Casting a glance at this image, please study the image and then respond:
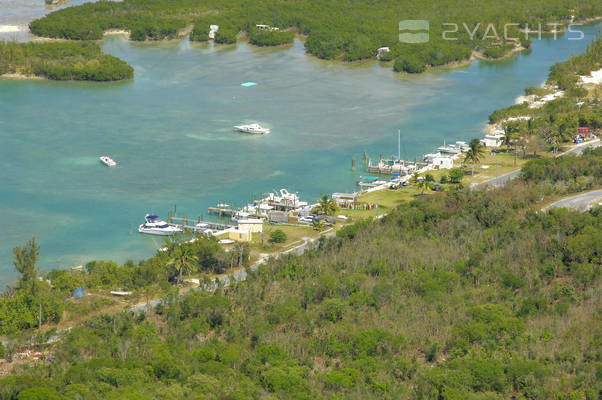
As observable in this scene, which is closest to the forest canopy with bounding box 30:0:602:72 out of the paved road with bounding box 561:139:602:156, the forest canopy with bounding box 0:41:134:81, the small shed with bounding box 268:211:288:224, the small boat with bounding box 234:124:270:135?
the forest canopy with bounding box 0:41:134:81

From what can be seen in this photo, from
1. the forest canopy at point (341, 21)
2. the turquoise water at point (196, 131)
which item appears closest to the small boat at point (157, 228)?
the turquoise water at point (196, 131)

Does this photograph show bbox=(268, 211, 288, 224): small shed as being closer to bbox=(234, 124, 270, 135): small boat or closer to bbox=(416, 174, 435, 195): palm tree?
bbox=(416, 174, 435, 195): palm tree

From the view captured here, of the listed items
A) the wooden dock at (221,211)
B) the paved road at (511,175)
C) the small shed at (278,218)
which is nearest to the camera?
the small shed at (278,218)

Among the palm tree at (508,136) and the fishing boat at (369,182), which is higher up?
the palm tree at (508,136)

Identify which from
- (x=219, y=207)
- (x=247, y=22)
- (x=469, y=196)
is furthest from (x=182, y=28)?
(x=469, y=196)

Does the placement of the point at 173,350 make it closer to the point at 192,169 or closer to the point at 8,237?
the point at 8,237

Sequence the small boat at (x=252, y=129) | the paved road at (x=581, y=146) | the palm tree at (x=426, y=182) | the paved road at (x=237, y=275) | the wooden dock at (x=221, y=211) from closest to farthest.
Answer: the paved road at (x=237, y=275) → the wooden dock at (x=221, y=211) → the palm tree at (x=426, y=182) → the paved road at (x=581, y=146) → the small boat at (x=252, y=129)

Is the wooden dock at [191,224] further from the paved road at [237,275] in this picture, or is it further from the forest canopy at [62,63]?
the forest canopy at [62,63]
